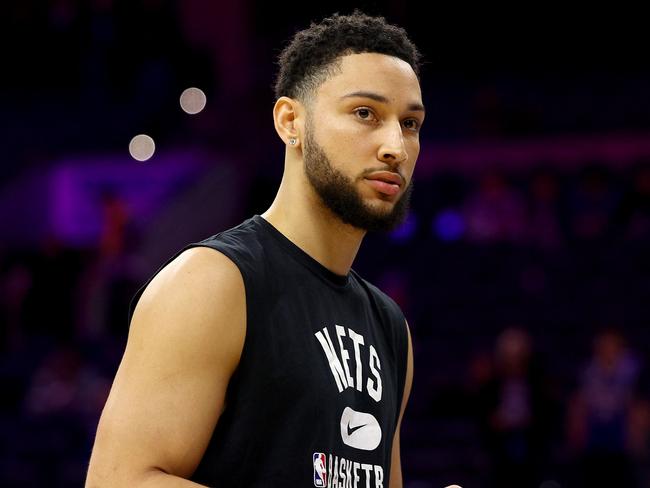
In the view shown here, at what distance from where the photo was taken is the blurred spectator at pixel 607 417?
866 cm

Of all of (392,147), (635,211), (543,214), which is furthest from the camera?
(543,214)

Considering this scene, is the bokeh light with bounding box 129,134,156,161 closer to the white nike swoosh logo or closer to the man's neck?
the man's neck

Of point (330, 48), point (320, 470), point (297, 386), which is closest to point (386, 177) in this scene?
point (330, 48)

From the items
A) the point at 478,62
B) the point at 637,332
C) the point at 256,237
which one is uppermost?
the point at 478,62

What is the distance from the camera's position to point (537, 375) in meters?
8.76

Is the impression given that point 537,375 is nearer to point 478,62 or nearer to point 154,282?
point 154,282

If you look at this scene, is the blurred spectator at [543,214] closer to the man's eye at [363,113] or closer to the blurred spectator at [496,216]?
the blurred spectator at [496,216]

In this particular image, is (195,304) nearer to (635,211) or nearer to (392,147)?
(392,147)

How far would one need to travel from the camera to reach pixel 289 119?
3.25 metres

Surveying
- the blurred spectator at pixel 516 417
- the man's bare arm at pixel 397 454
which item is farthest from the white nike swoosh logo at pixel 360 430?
the blurred spectator at pixel 516 417

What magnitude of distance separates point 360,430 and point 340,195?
0.62 m

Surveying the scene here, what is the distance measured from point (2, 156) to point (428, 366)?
818 cm

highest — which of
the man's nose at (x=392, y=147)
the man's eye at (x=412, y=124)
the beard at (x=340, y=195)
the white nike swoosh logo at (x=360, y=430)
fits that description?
the man's eye at (x=412, y=124)

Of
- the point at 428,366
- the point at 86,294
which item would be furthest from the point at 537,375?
the point at 86,294
